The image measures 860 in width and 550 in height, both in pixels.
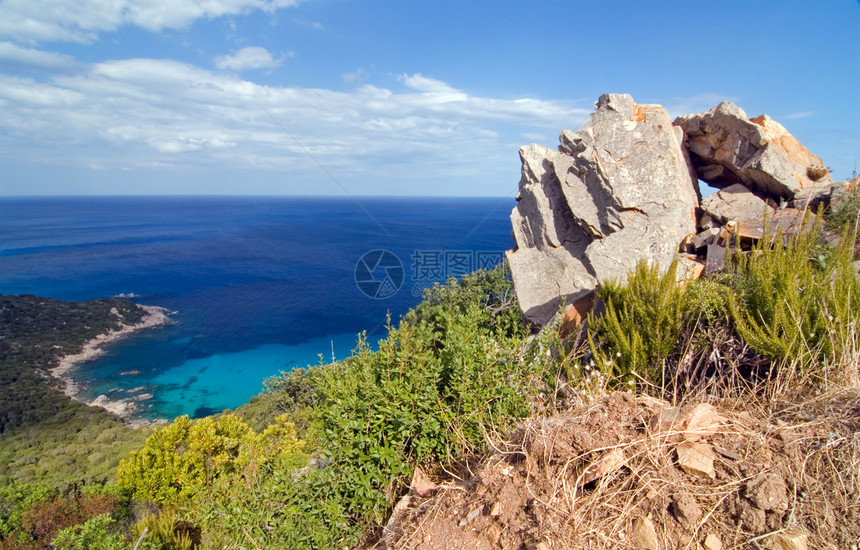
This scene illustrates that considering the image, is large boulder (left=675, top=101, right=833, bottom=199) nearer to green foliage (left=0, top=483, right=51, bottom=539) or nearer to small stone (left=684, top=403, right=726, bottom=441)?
small stone (left=684, top=403, right=726, bottom=441)

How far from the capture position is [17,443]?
2864cm

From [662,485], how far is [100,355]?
5871cm

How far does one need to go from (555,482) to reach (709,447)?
1.05 metres

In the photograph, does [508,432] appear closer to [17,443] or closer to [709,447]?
[709,447]

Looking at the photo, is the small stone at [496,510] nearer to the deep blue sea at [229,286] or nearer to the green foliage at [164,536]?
the deep blue sea at [229,286]

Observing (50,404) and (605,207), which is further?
(50,404)

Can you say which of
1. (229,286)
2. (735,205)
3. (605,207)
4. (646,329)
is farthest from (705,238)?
(229,286)

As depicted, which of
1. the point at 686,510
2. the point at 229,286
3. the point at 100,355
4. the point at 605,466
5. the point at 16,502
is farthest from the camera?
the point at 229,286

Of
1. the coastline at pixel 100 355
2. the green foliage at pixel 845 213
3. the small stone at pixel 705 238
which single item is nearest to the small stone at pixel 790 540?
the green foliage at pixel 845 213

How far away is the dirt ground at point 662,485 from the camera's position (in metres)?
2.63

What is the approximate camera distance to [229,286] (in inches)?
3103

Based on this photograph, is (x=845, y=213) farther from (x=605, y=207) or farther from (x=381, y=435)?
(x=381, y=435)

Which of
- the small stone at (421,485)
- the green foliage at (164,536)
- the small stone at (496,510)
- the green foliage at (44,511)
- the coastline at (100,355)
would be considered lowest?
the coastline at (100,355)

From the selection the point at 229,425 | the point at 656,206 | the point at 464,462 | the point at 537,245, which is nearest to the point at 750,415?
the point at 464,462
